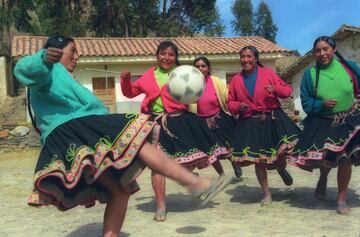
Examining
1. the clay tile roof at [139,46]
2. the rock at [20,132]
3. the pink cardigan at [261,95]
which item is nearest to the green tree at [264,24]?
the clay tile roof at [139,46]

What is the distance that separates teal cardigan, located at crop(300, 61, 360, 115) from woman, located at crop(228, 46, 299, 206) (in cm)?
22

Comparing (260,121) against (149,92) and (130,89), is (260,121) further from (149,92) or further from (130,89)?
(130,89)

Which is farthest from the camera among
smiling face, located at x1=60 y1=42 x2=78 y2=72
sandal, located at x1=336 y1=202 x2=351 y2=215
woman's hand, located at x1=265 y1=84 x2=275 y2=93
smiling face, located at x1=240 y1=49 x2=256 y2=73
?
smiling face, located at x1=240 y1=49 x2=256 y2=73

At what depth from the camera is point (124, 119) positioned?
3510 mm

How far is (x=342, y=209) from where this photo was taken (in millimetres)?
4828

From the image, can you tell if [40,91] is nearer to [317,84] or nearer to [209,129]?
[209,129]

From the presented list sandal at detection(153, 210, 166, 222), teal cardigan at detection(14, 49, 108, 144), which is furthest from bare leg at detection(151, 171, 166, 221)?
teal cardigan at detection(14, 49, 108, 144)

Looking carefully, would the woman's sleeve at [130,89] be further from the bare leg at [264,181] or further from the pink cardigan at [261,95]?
the bare leg at [264,181]

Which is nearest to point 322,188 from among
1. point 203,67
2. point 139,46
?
point 203,67

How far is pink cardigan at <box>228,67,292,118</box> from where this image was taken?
539cm

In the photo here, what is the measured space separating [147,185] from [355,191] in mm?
3073

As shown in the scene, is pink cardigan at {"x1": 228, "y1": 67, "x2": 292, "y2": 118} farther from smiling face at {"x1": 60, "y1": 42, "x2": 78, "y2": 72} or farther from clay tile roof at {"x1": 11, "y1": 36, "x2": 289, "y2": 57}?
clay tile roof at {"x1": 11, "y1": 36, "x2": 289, "y2": 57}

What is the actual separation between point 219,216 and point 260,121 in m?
1.15

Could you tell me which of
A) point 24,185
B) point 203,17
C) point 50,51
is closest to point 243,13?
point 203,17
